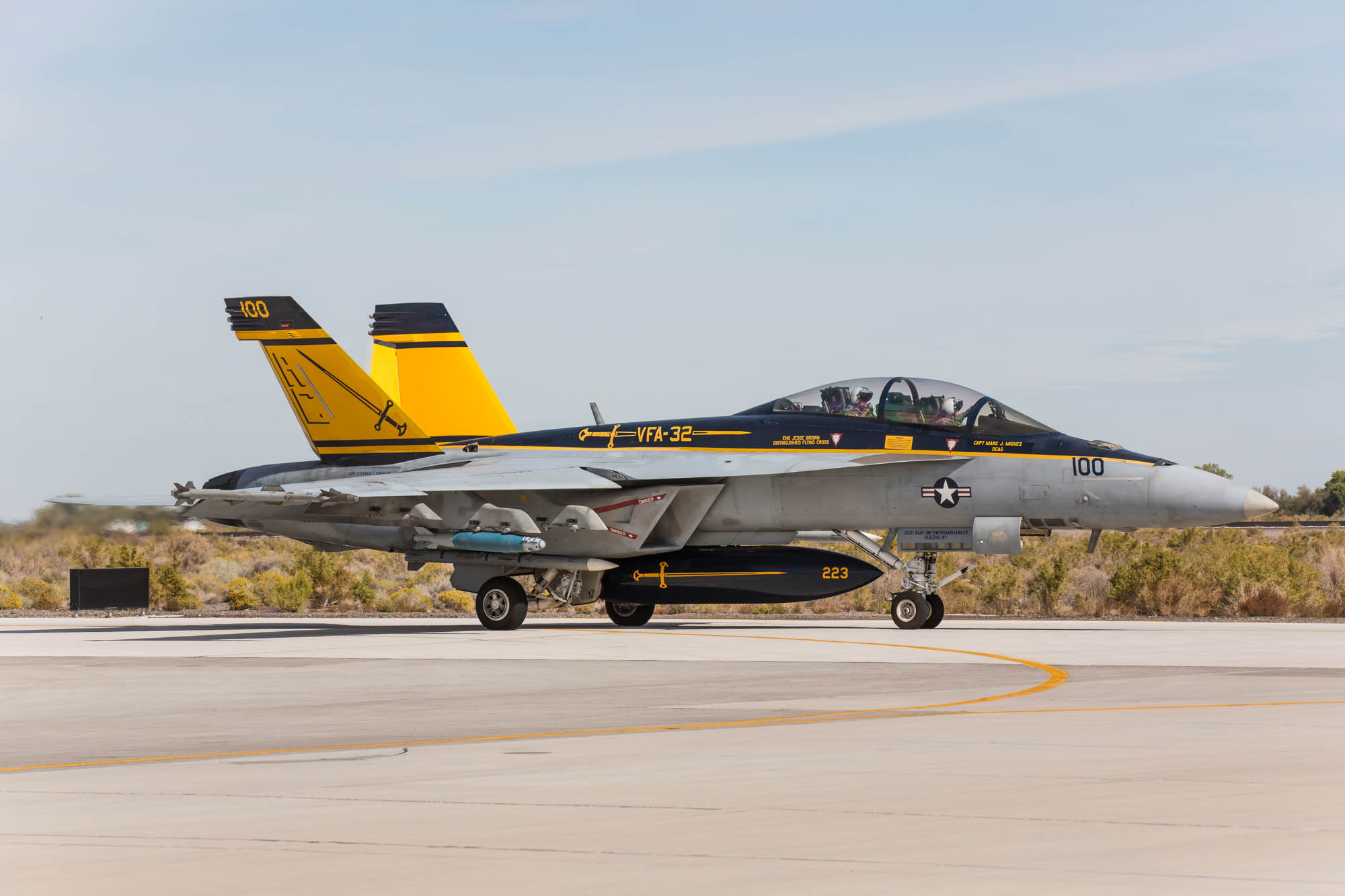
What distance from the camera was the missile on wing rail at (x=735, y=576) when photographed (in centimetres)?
2234

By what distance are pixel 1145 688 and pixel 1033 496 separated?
8.77m

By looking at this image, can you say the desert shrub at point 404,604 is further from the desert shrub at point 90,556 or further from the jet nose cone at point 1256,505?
the jet nose cone at point 1256,505

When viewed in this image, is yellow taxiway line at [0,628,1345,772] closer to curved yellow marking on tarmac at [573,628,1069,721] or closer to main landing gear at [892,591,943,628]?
curved yellow marking on tarmac at [573,628,1069,721]

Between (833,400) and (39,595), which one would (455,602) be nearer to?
(39,595)

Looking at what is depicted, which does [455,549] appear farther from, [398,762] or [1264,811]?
[1264,811]

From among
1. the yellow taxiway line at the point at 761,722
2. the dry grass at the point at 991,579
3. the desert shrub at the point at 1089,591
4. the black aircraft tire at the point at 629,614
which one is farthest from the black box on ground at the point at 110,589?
the yellow taxiway line at the point at 761,722

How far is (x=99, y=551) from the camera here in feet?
129

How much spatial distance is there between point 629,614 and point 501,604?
7.56 ft

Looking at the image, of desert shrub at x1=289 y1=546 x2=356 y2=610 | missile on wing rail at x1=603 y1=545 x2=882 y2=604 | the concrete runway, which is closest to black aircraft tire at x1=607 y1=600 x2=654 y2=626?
missile on wing rail at x1=603 y1=545 x2=882 y2=604

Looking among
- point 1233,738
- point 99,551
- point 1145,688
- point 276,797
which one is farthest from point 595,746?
point 99,551

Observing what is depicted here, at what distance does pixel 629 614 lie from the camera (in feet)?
82.7

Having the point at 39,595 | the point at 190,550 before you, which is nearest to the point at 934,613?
the point at 39,595

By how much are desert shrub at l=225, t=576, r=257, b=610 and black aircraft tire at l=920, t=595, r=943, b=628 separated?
16.0 m

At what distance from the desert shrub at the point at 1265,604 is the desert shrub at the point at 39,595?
79.8 ft
